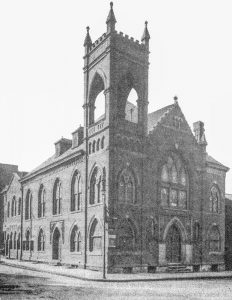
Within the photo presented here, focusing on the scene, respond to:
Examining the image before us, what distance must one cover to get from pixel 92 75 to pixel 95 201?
961 cm

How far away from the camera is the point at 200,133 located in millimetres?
36875

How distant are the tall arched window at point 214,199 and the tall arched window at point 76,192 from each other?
449 inches

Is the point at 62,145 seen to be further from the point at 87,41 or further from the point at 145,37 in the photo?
the point at 145,37

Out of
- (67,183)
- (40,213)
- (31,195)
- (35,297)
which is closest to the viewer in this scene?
(35,297)

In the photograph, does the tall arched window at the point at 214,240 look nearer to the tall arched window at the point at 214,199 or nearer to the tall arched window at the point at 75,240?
the tall arched window at the point at 214,199

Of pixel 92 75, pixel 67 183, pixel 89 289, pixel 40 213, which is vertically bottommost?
pixel 89 289

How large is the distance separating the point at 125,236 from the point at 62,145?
13.8 m

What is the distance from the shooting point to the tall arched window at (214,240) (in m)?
36.5

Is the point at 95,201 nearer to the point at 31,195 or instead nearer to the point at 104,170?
the point at 104,170

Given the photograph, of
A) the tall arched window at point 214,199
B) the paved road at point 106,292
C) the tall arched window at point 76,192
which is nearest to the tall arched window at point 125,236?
the tall arched window at point 76,192

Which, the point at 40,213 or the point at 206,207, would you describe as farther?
the point at 40,213

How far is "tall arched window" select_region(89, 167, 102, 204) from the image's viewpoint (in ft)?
102

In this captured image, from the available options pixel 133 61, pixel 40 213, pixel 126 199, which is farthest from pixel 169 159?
pixel 40 213

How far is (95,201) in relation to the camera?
3130 cm
